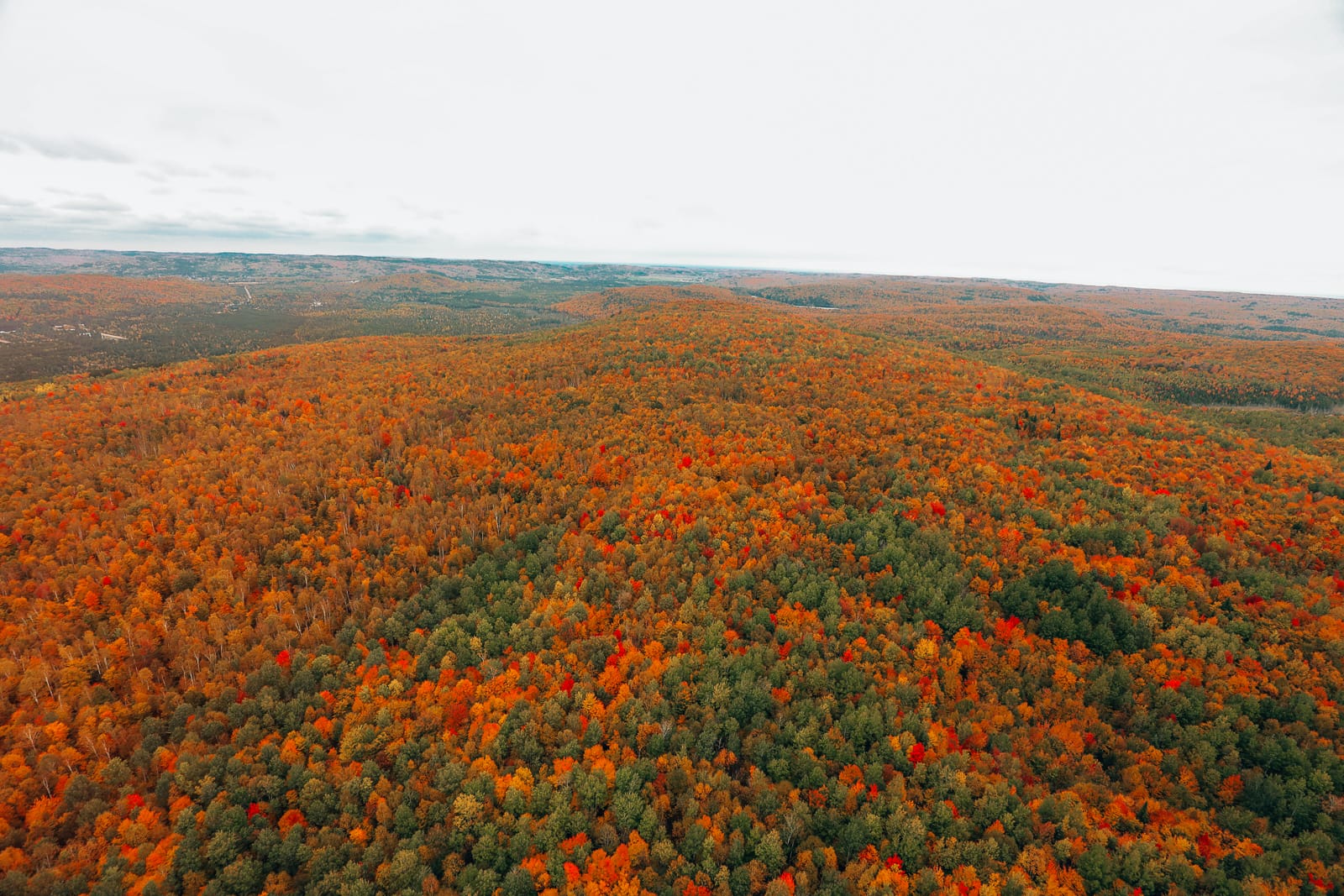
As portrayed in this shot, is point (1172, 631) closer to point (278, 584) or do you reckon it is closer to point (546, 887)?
point (546, 887)

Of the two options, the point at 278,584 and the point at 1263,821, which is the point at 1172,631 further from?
the point at 278,584

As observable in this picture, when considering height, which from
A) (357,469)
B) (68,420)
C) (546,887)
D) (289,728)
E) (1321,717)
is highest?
(68,420)

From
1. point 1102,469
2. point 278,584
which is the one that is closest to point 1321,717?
point 1102,469

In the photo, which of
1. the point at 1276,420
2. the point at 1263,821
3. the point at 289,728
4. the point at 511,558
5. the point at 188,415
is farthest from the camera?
the point at 1276,420

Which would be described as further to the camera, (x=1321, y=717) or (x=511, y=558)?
(x=511, y=558)

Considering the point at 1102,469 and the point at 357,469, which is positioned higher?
the point at 1102,469

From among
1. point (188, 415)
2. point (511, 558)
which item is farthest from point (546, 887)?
point (188, 415)

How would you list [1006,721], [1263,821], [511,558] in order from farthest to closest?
[511,558]
[1006,721]
[1263,821]
